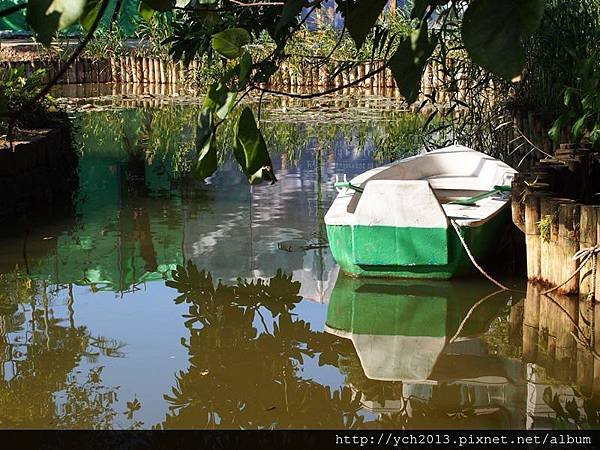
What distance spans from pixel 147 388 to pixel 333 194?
15.6ft

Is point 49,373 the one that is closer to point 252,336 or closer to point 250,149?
point 252,336

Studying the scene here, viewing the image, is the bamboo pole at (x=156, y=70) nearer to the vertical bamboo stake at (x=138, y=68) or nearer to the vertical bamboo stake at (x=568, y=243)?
the vertical bamboo stake at (x=138, y=68)

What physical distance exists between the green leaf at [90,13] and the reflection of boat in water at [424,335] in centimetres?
366

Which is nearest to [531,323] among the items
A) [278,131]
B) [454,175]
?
[454,175]

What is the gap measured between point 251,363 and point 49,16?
14.1 ft

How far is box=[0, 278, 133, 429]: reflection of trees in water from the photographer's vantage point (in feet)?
14.1

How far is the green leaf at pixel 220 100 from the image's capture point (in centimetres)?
93

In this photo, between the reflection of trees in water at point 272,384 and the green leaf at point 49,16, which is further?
the reflection of trees in water at point 272,384

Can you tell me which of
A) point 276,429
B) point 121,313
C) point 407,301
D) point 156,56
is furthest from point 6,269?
point 156,56

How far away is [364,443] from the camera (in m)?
4.01

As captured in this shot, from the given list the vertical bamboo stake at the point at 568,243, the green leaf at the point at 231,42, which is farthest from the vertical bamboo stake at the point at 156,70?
the green leaf at the point at 231,42

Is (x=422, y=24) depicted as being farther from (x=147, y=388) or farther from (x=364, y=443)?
(x=147, y=388)

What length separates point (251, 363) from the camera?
4.93 meters

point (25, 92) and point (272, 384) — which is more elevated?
point (25, 92)
